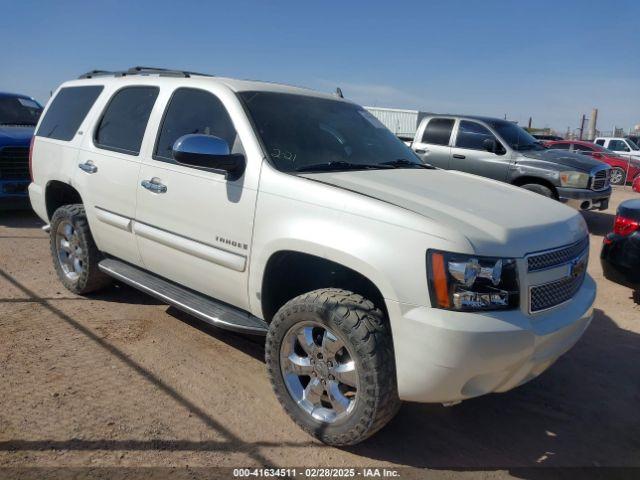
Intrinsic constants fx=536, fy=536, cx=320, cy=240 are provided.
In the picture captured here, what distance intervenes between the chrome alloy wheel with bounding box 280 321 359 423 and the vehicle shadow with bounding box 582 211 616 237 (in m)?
8.05

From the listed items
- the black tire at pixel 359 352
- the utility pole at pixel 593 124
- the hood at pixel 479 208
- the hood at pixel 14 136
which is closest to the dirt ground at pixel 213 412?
the black tire at pixel 359 352

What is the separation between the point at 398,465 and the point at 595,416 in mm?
1461

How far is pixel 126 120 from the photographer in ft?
14.4

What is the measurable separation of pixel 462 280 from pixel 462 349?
0.31 meters

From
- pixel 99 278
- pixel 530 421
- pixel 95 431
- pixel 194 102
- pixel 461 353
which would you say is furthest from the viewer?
pixel 99 278

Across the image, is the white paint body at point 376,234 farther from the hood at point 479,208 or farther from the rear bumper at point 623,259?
the rear bumper at point 623,259

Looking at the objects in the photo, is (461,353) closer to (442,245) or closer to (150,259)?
(442,245)

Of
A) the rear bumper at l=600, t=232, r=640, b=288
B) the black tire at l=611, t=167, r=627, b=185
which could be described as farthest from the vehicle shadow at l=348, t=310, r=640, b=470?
the black tire at l=611, t=167, r=627, b=185

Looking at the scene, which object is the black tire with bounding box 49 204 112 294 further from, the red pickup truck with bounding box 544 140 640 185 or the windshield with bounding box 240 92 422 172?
the red pickup truck with bounding box 544 140 640 185

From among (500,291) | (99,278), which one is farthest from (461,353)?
(99,278)

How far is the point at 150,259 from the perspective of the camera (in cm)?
406

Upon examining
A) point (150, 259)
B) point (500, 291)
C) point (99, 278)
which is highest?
point (500, 291)

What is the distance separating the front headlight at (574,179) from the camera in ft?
30.0

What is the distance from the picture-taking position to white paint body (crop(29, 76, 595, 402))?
2516mm
